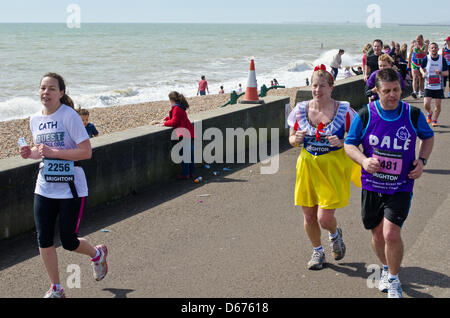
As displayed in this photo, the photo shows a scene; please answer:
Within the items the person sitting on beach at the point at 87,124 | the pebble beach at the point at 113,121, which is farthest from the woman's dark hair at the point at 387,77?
the pebble beach at the point at 113,121

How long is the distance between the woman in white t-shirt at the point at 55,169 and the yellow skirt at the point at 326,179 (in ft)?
5.93

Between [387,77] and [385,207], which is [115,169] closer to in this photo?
[385,207]

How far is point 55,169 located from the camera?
14.1 ft

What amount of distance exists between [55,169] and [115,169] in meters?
2.70

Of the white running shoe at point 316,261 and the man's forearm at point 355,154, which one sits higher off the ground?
the man's forearm at point 355,154

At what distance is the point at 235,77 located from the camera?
162 feet

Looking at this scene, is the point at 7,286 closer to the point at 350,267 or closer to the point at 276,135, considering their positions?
the point at 350,267

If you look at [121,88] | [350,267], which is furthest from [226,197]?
[121,88]

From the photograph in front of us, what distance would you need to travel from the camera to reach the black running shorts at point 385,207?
4.21 metres

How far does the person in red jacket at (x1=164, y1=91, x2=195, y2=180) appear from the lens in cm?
802

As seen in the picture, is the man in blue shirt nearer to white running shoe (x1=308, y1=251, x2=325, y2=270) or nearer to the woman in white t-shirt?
white running shoe (x1=308, y1=251, x2=325, y2=270)

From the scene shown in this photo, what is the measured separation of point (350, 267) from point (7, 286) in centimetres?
285

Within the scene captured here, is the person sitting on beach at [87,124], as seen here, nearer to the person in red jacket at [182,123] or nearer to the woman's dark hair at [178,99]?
the person in red jacket at [182,123]

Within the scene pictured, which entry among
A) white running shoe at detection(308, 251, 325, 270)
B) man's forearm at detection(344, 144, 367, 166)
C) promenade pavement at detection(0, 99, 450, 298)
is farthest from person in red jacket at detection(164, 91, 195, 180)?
man's forearm at detection(344, 144, 367, 166)
